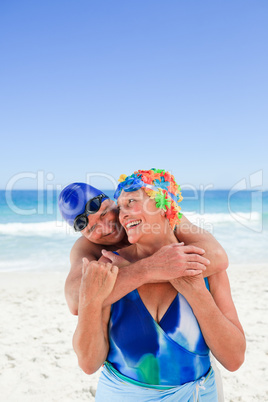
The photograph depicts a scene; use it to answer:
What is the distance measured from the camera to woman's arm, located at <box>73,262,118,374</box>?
179cm

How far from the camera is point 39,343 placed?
19.7 feet

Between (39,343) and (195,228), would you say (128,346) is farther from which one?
(39,343)

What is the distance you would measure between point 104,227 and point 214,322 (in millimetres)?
1175

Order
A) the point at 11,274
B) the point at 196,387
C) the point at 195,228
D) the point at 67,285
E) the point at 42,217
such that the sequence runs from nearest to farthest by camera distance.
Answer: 1. the point at 196,387
2. the point at 67,285
3. the point at 195,228
4. the point at 11,274
5. the point at 42,217

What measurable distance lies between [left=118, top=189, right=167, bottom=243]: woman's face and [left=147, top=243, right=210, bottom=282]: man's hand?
226mm

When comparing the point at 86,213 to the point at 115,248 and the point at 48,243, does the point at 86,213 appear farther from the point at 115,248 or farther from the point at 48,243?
the point at 48,243

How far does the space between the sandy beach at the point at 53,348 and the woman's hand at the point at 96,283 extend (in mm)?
3264

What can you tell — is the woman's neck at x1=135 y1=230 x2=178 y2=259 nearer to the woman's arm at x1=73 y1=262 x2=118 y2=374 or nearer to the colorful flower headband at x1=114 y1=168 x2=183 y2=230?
the colorful flower headband at x1=114 y1=168 x2=183 y2=230

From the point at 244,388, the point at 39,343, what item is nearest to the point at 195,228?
the point at 244,388

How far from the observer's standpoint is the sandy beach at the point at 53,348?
15.1 ft

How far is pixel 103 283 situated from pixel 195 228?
2.70 ft

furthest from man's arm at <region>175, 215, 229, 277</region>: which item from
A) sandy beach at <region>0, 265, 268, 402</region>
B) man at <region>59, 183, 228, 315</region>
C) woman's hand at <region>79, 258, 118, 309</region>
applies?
sandy beach at <region>0, 265, 268, 402</region>

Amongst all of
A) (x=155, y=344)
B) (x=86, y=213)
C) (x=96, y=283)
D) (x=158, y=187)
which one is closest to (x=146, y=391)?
(x=155, y=344)

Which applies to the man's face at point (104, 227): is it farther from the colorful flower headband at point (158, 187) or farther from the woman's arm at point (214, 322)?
the woman's arm at point (214, 322)
